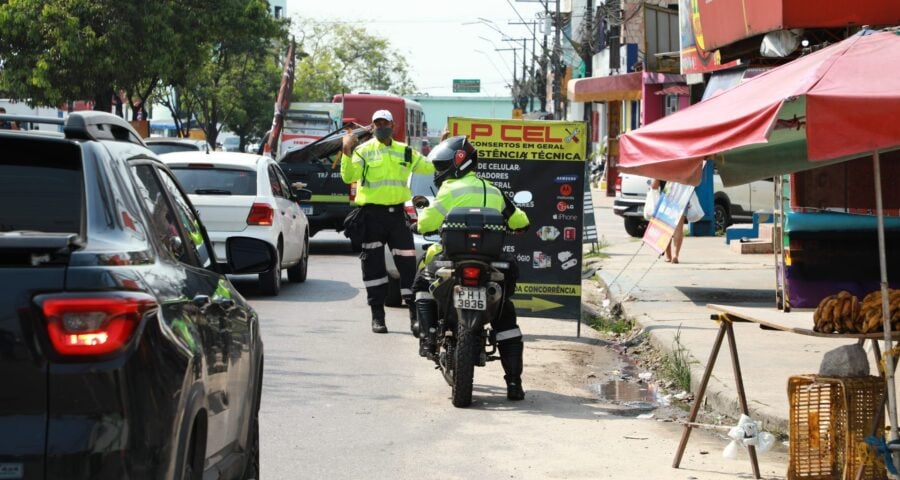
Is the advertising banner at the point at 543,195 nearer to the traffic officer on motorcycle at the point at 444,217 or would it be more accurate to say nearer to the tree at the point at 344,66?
the traffic officer on motorcycle at the point at 444,217

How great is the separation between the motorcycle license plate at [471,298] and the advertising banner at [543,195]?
4540 millimetres

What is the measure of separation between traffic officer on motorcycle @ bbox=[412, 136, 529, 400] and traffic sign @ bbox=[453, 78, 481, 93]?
140 m

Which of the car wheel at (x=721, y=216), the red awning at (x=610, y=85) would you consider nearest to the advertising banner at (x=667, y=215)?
the car wheel at (x=721, y=216)

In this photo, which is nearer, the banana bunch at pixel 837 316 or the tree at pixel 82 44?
the banana bunch at pixel 837 316

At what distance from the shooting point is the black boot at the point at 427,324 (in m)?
9.53

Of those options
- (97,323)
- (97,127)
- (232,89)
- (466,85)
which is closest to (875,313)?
(97,127)

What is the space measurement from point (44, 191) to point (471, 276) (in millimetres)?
5087

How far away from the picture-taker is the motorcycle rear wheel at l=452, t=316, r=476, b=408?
28.8 feet

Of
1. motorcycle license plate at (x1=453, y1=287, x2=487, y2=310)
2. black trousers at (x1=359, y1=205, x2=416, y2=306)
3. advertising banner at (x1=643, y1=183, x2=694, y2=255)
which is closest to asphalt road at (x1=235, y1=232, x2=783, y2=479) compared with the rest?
black trousers at (x1=359, y1=205, x2=416, y2=306)

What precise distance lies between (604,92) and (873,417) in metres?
33.8

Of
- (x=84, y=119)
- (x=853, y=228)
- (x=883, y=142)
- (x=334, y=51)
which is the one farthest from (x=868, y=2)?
(x=334, y=51)

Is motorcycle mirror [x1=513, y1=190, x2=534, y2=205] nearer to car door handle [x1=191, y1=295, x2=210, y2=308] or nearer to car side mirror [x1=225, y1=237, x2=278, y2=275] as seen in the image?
car side mirror [x1=225, y1=237, x2=278, y2=275]

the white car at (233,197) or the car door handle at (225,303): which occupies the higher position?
the white car at (233,197)

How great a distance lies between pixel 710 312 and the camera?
Answer: 13766mm
